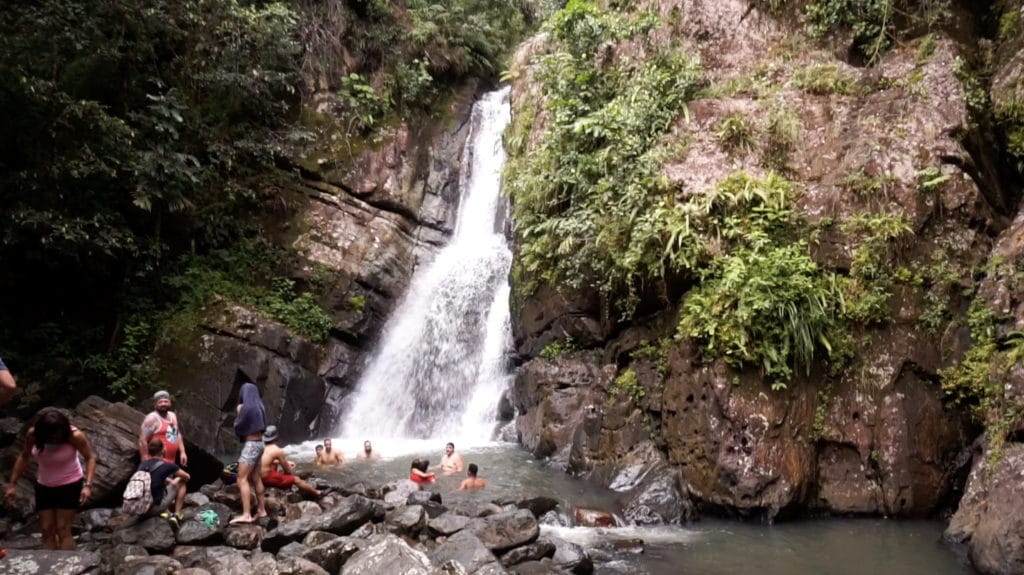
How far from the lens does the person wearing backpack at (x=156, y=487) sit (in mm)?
6727

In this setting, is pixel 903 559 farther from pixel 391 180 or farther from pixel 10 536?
pixel 391 180

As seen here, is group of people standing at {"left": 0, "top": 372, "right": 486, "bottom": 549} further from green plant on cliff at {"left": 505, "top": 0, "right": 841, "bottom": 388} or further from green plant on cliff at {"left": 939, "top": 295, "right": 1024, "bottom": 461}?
green plant on cliff at {"left": 939, "top": 295, "right": 1024, "bottom": 461}

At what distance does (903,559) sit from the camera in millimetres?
6859

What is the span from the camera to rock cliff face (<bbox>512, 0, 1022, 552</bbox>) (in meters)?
8.28

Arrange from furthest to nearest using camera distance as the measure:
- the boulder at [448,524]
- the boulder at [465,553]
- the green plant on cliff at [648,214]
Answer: the green plant on cliff at [648,214]
the boulder at [448,524]
the boulder at [465,553]

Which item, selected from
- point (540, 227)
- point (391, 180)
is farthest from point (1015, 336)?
point (391, 180)

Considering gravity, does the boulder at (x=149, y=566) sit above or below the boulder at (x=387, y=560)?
below

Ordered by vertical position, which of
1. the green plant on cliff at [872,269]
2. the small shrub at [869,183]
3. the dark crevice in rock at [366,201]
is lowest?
the green plant on cliff at [872,269]

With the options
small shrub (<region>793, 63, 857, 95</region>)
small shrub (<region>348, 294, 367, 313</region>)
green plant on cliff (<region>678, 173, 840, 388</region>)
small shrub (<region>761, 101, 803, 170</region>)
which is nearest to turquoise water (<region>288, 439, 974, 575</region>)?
green plant on cliff (<region>678, 173, 840, 388</region>)

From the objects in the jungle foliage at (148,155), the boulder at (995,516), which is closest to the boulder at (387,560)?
the boulder at (995,516)

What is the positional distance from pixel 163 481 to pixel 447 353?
26.6 ft

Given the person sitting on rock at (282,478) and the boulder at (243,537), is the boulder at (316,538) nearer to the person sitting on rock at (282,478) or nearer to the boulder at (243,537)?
the boulder at (243,537)

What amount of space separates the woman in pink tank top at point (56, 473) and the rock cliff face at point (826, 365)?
6.37 m

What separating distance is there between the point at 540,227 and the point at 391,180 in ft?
21.3
